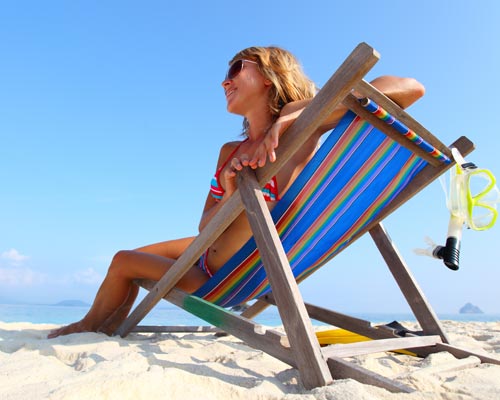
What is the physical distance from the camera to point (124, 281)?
2.54 m

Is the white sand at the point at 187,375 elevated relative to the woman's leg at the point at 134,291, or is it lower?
lower

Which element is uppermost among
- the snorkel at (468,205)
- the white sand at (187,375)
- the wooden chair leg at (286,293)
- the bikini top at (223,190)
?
the bikini top at (223,190)

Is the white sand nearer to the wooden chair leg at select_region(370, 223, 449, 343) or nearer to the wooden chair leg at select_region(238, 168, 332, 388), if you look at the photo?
the wooden chair leg at select_region(238, 168, 332, 388)

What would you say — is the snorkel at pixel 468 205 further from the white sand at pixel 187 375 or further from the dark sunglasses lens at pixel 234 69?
the dark sunglasses lens at pixel 234 69

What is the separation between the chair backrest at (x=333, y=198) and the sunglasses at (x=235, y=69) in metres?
0.79

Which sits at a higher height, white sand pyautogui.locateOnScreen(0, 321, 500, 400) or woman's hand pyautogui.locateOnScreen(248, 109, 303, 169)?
woman's hand pyautogui.locateOnScreen(248, 109, 303, 169)

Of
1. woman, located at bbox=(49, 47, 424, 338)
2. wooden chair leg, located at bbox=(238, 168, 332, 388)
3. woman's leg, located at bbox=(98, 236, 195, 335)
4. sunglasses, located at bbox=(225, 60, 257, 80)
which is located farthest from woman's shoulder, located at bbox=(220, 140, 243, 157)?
wooden chair leg, located at bbox=(238, 168, 332, 388)

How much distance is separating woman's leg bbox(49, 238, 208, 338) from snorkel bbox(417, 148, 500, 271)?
1.30m

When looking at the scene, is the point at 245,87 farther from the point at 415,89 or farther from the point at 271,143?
the point at 415,89

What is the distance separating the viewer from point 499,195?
1780 mm

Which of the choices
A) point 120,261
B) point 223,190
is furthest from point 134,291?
point 223,190

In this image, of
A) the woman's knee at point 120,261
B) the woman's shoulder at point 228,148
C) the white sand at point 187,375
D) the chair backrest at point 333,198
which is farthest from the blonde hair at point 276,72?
the white sand at point 187,375

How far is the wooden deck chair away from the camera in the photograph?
4.61 ft

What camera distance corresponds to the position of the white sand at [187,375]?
1175 mm
